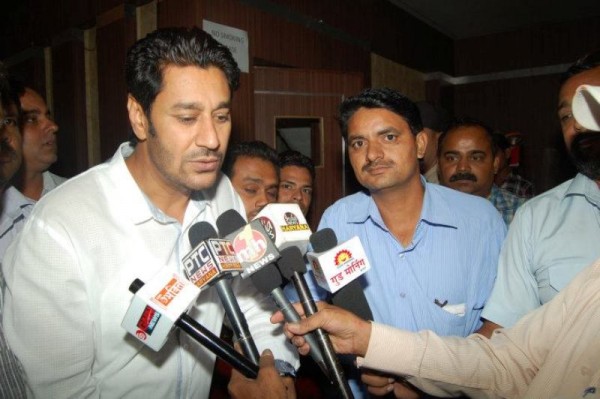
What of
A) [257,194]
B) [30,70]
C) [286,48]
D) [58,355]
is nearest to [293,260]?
[58,355]

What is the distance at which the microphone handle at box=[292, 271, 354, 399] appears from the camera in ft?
3.79

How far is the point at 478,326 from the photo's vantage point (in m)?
1.79

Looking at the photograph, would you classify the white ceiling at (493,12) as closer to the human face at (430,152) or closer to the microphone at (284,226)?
the human face at (430,152)

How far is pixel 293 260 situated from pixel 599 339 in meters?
0.83

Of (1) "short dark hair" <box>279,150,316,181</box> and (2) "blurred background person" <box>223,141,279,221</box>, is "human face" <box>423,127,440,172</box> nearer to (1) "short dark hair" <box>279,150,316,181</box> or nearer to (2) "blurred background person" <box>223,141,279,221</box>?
(1) "short dark hair" <box>279,150,316,181</box>

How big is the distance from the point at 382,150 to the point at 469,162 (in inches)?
46.6

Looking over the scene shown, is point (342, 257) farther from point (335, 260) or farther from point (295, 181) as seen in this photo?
point (295, 181)

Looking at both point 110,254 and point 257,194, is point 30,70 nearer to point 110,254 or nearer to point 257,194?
point 257,194

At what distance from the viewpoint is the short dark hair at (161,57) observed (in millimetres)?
1420

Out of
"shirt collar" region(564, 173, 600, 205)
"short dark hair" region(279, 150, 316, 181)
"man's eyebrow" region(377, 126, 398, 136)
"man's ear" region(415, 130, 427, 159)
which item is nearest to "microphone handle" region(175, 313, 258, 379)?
"man's eyebrow" region(377, 126, 398, 136)

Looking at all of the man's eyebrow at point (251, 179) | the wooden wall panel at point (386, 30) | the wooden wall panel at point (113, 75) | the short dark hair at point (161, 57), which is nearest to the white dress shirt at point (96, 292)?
the short dark hair at point (161, 57)

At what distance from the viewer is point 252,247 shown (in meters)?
1.28

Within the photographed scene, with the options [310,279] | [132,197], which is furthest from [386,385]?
[132,197]

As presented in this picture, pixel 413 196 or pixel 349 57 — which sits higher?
pixel 349 57
